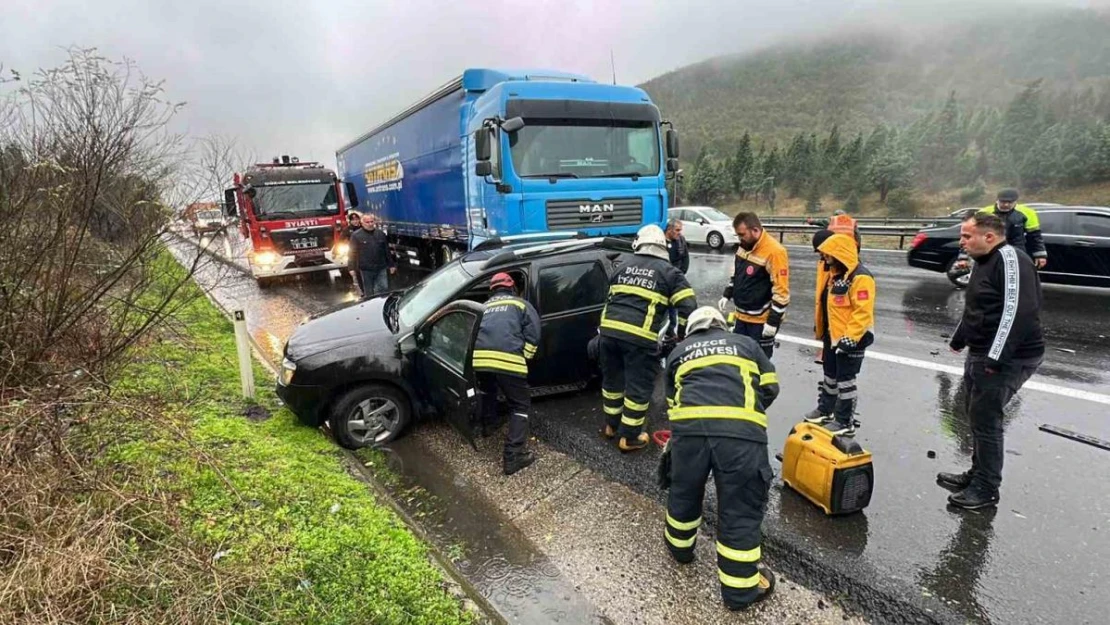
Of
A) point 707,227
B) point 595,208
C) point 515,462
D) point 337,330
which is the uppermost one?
point 595,208

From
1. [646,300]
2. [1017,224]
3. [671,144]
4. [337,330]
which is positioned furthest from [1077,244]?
[337,330]

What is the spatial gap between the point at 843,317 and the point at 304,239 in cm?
1145

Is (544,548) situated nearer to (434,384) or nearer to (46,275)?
(434,384)

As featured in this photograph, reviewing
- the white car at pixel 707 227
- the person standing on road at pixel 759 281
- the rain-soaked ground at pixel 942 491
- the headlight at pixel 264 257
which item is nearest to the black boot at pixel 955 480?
the rain-soaked ground at pixel 942 491

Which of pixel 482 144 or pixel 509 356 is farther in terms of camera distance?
pixel 482 144

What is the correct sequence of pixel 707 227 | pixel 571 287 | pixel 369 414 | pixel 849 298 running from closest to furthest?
pixel 849 298 → pixel 369 414 → pixel 571 287 → pixel 707 227

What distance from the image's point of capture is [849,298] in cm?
382

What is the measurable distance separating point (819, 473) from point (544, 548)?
163cm

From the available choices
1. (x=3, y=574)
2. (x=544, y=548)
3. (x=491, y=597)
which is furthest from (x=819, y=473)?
(x=3, y=574)

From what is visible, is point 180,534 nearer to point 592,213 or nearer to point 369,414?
point 369,414

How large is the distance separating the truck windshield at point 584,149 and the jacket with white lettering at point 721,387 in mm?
4927

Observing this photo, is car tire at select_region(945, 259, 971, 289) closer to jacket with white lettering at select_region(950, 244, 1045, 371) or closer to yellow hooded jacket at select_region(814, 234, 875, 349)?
yellow hooded jacket at select_region(814, 234, 875, 349)

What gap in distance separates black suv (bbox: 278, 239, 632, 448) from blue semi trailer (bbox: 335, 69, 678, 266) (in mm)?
2369

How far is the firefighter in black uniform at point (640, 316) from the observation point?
3861 millimetres
